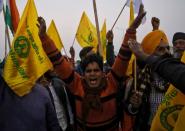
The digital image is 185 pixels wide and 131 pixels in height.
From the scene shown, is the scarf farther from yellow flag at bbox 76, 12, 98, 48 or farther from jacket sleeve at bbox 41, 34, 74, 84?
yellow flag at bbox 76, 12, 98, 48

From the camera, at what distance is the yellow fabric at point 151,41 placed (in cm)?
407

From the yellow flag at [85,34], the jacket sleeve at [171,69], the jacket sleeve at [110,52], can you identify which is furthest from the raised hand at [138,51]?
the yellow flag at [85,34]

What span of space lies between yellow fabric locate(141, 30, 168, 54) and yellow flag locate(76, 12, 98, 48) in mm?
5429

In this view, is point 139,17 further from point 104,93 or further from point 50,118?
point 50,118

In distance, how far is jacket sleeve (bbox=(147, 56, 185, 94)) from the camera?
2.09 meters

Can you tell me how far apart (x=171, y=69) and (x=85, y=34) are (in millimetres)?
7716

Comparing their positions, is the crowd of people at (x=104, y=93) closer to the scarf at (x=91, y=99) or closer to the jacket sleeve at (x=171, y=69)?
the scarf at (x=91, y=99)

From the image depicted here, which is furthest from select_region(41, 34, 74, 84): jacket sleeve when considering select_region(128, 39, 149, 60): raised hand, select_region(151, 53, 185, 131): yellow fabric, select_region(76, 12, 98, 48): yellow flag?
select_region(76, 12, 98, 48): yellow flag

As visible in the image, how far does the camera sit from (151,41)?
13.5 ft

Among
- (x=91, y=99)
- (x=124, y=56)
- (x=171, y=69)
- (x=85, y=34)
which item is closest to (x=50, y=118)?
(x=91, y=99)

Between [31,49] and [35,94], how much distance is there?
1.47ft

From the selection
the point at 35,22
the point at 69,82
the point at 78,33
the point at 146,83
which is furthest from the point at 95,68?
the point at 78,33

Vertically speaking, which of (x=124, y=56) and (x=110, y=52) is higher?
(x=124, y=56)

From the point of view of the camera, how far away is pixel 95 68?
4059mm
